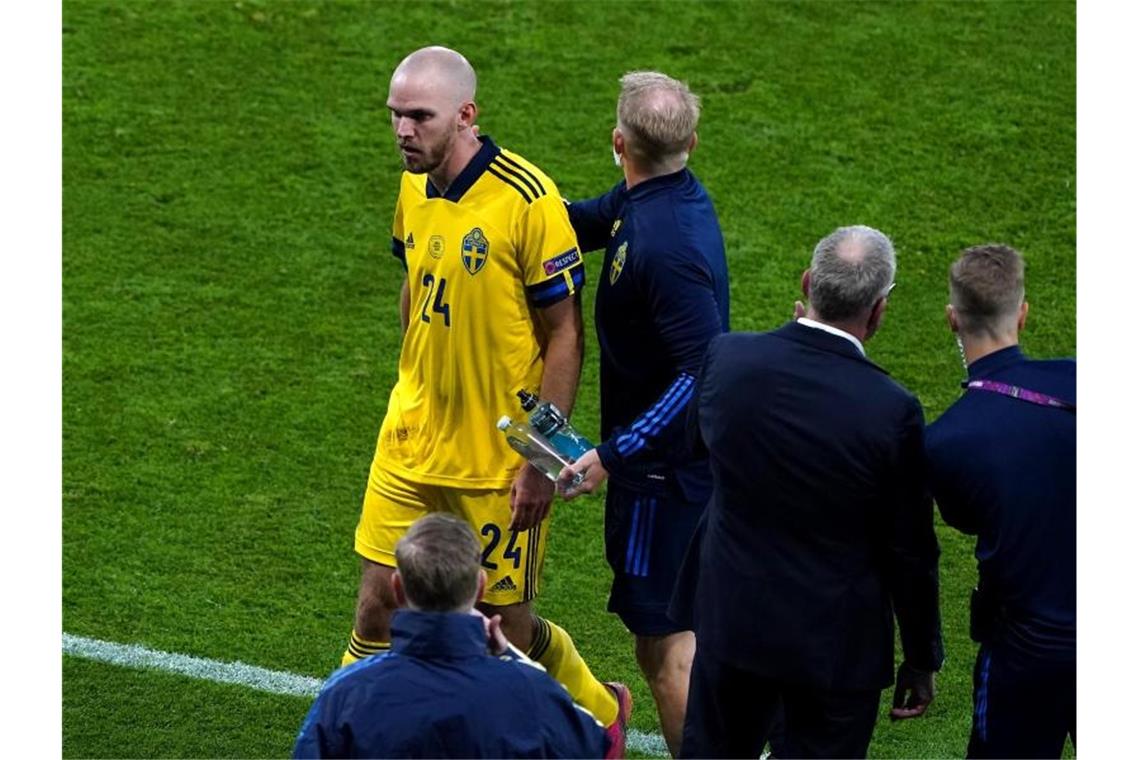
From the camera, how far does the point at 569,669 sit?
18.1 ft

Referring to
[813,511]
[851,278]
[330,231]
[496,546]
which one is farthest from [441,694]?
[330,231]

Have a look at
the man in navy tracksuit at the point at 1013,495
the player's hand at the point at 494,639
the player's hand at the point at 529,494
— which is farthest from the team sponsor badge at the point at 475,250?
the player's hand at the point at 494,639

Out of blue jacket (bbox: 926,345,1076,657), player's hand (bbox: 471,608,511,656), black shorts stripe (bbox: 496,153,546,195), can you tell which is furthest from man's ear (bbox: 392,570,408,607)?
black shorts stripe (bbox: 496,153,546,195)

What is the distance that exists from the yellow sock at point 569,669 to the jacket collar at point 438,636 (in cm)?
174

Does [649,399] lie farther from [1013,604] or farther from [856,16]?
[856,16]

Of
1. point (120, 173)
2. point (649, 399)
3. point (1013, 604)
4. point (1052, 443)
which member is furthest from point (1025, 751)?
point (120, 173)

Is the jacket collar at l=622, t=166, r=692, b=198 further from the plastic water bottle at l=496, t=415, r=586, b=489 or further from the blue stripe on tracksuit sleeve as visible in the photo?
the plastic water bottle at l=496, t=415, r=586, b=489

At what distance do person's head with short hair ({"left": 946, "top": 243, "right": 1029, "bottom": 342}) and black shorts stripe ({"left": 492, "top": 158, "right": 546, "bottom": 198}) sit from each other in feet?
4.25

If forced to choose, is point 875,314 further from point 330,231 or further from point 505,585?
point 330,231

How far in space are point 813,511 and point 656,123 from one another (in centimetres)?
127

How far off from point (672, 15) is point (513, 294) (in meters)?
5.87

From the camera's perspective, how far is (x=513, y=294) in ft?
17.1

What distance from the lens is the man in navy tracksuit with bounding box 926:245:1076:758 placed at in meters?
4.17

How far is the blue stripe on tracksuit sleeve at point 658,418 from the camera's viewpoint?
4.93 metres
